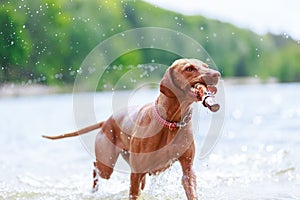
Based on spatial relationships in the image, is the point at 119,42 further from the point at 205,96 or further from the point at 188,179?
the point at 205,96

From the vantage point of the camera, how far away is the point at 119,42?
1460 inches

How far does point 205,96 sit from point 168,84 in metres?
0.43

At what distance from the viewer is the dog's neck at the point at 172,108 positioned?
3879 millimetres

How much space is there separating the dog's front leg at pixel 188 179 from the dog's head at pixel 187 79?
59 centimetres

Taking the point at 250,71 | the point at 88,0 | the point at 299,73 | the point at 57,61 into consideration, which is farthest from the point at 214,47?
the point at 57,61

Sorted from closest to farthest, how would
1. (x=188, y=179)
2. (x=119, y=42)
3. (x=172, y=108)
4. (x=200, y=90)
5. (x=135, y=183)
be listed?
1. (x=200, y=90)
2. (x=172, y=108)
3. (x=188, y=179)
4. (x=135, y=183)
5. (x=119, y=42)

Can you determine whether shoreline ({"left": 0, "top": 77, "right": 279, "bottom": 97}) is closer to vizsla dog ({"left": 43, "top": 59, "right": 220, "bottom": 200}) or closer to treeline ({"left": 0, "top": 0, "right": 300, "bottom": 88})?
treeline ({"left": 0, "top": 0, "right": 300, "bottom": 88})

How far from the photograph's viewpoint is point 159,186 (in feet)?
15.9

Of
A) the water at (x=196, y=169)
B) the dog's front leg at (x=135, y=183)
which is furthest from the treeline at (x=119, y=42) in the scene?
the dog's front leg at (x=135, y=183)

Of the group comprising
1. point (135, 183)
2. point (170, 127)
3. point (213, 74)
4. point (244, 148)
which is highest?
point (213, 74)

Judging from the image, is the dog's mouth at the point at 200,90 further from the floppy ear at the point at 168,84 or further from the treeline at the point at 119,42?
the treeline at the point at 119,42

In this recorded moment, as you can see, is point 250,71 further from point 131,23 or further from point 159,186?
point 159,186

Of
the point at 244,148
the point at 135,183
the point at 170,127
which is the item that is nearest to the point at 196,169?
the point at 135,183

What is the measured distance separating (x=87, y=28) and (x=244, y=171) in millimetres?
38302
